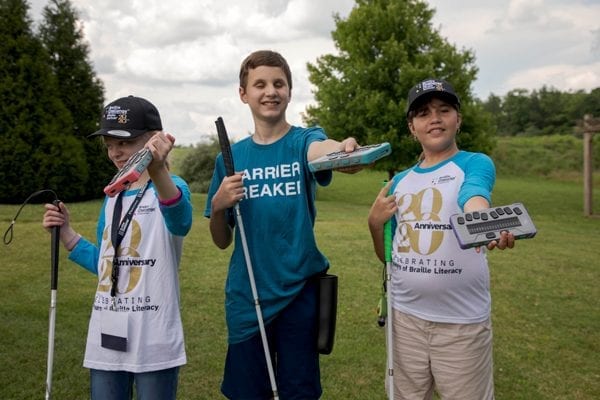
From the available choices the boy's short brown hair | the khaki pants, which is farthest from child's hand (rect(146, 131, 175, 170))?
the khaki pants

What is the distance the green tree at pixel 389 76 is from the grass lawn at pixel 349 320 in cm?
1164

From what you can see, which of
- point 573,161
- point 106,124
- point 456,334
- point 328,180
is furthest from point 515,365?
point 573,161

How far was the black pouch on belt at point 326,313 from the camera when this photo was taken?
2.84m

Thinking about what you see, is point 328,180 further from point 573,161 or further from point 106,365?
point 573,161

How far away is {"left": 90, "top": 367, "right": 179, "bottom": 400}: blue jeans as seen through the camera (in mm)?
2711

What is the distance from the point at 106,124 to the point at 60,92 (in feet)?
70.6

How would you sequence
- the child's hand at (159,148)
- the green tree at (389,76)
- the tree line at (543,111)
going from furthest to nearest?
1. the tree line at (543,111)
2. the green tree at (389,76)
3. the child's hand at (159,148)

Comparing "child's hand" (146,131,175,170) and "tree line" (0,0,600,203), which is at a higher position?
"tree line" (0,0,600,203)

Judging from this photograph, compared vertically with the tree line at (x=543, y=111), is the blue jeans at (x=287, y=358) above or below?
below

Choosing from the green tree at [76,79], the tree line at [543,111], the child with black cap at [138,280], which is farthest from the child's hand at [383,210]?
the tree line at [543,111]

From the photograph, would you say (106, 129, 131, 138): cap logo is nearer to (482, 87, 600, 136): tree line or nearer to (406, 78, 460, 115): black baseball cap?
(406, 78, 460, 115): black baseball cap

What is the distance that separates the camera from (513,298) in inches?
340

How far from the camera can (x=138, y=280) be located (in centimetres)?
277

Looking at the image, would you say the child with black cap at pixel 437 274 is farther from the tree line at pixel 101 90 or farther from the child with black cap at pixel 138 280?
the tree line at pixel 101 90
